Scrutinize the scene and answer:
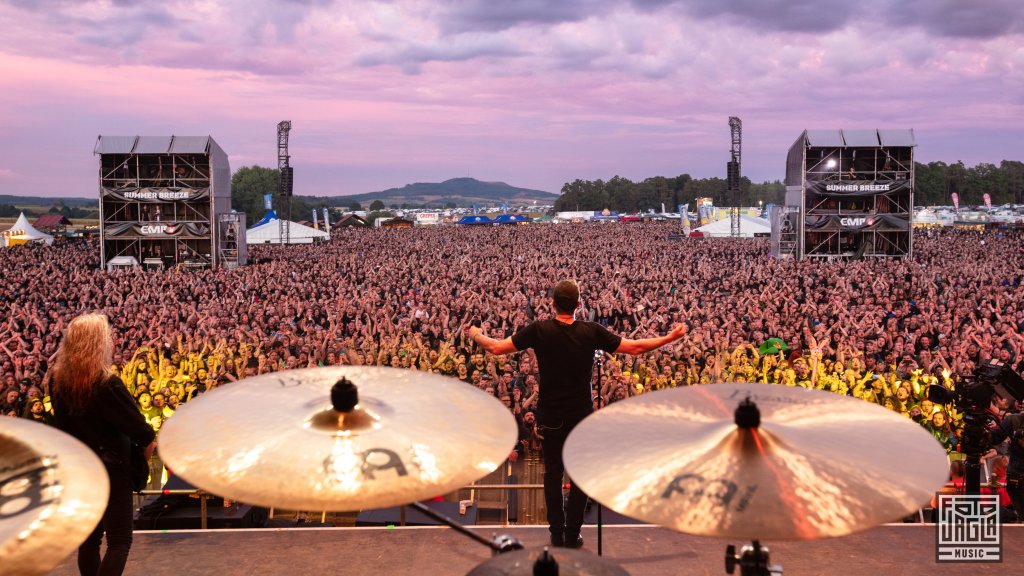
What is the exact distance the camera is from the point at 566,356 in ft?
14.8

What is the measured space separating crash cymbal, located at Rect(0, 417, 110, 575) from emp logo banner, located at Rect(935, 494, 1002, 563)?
4.80 m

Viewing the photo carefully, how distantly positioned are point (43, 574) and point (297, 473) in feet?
2.51

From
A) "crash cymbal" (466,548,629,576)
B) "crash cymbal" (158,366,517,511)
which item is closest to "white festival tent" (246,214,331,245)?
"crash cymbal" (158,366,517,511)

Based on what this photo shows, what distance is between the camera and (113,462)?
396cm

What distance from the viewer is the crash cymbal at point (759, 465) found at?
2.29m

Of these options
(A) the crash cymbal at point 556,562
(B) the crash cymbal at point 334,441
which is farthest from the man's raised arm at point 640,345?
(A) the crash cymbal at point 556,562

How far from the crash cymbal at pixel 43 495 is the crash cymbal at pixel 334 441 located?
13.3 inches

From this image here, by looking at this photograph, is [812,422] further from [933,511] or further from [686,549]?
[933,511]

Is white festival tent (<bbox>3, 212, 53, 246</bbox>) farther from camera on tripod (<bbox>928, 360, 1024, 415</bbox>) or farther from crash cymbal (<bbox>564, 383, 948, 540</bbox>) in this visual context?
crash cymbal (<bbox>564, 383, 948, 540</bbox>)

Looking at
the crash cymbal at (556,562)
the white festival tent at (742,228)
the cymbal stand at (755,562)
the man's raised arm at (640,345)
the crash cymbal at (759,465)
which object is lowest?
the cymbal stand at (755,562)

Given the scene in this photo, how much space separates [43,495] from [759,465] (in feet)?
6.72

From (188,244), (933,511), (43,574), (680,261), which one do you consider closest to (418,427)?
(43,574)

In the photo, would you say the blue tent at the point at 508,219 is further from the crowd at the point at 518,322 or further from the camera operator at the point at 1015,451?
the camera operator at the point at 1015,451

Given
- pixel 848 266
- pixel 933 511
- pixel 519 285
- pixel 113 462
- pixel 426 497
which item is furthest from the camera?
pixel 848 266
